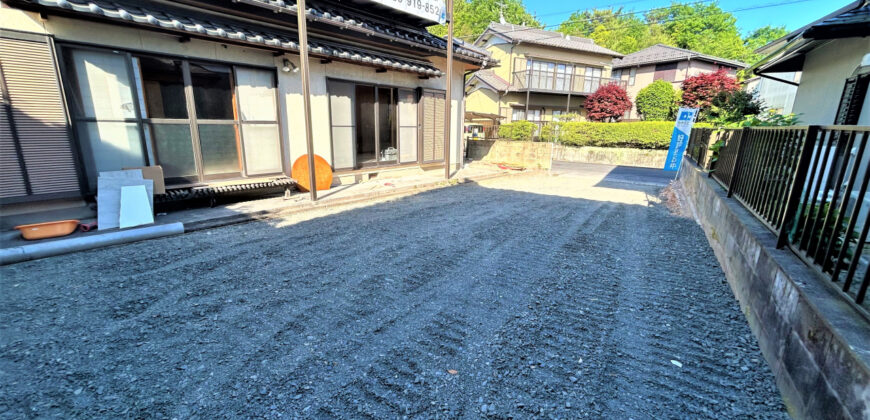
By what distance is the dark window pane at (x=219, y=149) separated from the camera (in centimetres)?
536

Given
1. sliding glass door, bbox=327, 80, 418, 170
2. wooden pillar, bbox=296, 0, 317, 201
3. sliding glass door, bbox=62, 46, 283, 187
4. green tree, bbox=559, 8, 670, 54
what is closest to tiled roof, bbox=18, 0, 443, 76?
wooden pillar, bbox=296, 0, 317, 201

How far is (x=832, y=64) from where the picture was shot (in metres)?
5.64

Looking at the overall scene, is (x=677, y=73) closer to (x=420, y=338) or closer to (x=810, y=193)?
(x=810, y=193)

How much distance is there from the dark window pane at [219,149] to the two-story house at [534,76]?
610 inches

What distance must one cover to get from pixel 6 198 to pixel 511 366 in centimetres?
→ 567

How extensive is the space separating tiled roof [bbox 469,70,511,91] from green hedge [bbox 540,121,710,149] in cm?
344

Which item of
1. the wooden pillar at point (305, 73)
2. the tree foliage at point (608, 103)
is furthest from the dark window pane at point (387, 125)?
the tree foliage at point (608, 103)

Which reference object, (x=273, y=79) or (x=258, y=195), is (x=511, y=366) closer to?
(x=258, y=195)

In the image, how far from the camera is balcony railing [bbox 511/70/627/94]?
19.8 metres

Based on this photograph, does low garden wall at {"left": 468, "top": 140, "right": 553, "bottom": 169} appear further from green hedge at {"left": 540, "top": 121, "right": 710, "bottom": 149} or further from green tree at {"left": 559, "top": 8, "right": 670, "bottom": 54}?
green tree at {"left": 559, "top": 8, "right": 670, "bottom": 54}

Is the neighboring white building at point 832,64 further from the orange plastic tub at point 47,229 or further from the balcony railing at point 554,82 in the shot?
the balcony railing at point 554,82

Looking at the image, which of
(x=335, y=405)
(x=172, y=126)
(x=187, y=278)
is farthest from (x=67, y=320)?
(x=172, y=126)

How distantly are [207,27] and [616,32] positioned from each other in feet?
133

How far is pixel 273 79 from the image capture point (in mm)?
6012
